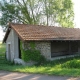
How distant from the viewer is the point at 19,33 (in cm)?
2034

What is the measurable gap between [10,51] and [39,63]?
4.97 meters

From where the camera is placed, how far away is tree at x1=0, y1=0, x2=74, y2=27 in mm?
38416

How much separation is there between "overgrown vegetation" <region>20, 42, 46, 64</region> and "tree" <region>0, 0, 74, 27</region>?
19270 millimetres

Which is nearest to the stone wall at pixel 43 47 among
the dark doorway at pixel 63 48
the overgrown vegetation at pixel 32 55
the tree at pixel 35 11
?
the overgrown vegetation at pixel 32 55

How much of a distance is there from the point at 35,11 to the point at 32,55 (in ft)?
69.8

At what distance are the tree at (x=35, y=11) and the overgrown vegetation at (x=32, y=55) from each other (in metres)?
19.3

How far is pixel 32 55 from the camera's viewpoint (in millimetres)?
20094

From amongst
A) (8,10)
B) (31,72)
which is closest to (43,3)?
(8,10)

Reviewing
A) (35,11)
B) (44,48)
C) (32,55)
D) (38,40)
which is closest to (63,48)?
(44,48)

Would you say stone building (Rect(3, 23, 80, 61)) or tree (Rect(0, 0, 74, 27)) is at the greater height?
tree (Rect(0, 0, 74, 27))

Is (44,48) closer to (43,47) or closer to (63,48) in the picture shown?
(43,47)

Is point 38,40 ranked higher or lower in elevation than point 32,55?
higher

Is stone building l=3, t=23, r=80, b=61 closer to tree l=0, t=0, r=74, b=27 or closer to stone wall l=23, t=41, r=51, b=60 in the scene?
stone wall l=23, t=41, r=51, b=60

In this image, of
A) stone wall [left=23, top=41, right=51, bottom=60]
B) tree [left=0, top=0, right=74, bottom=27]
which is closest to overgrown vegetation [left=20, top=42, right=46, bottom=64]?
stone wall [left=23, top=41, right=51, bottom=60]
